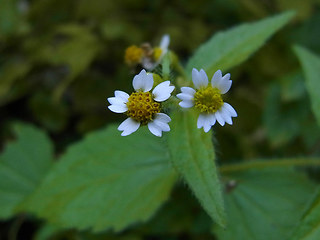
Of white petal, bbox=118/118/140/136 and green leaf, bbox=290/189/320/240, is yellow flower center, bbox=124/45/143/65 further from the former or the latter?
green leaf, bbox=290/189/320/240

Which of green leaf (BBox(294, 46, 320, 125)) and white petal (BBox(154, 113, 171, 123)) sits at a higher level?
green leaf (BBox(294, 46, 320, 125))

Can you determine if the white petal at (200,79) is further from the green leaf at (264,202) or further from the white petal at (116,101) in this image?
the green leaf at (264,202)

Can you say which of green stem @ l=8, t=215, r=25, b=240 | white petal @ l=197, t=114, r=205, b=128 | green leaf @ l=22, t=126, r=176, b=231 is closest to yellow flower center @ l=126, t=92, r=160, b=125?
white petal @ l=197, t=114, r=205, b=128

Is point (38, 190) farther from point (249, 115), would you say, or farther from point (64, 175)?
point (249, 115)

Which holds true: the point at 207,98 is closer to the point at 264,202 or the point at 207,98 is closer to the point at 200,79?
the point at 200,79

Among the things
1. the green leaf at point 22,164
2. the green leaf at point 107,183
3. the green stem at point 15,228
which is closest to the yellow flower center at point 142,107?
the green leaf at point 107,183

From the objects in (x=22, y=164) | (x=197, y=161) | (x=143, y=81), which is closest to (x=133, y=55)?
(x=143, y=81)

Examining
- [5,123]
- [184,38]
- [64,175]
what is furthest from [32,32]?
[64,175]
